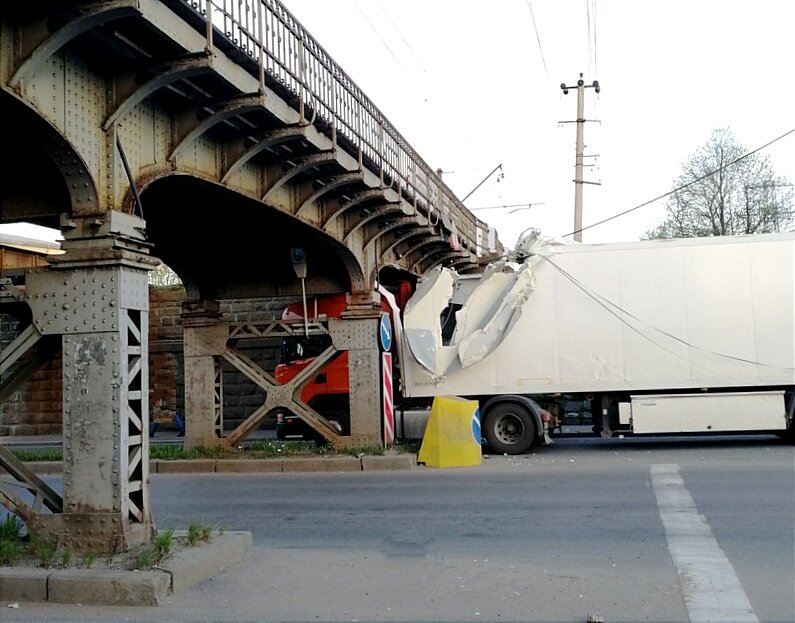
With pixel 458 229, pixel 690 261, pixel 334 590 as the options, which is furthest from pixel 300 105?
pixel 458 229

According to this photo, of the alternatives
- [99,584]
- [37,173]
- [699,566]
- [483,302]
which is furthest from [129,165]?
[483,302]

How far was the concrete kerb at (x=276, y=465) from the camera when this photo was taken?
1483 cm

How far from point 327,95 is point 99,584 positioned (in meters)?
7.97

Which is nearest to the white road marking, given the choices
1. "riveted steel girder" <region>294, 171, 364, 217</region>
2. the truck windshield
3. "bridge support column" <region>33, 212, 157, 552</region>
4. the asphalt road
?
the asphalt road

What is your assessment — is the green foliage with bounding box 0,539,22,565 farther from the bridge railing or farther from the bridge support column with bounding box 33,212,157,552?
the bridge railing

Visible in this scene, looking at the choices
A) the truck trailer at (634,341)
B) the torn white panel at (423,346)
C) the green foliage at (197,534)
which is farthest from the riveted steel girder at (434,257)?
the green foliage at (197,534)

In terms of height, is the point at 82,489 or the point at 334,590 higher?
the point at 82,489

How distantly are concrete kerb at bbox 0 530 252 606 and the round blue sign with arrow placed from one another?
369 inches

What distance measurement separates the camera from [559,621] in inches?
228

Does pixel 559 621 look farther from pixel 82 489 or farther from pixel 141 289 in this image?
pixel 141 289

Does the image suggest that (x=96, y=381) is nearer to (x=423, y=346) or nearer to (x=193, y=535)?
(x=193, y=535)

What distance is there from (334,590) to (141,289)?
3330mm

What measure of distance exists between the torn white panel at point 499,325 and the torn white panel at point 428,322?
67 centimetres

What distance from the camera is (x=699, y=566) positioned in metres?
7.13
